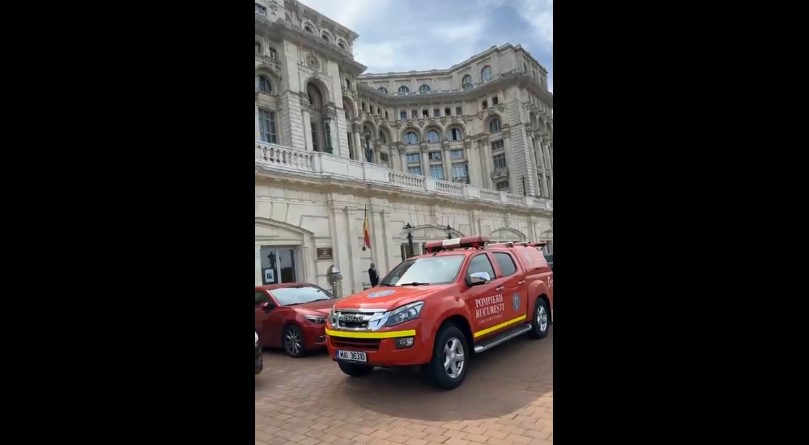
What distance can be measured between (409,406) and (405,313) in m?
1.01

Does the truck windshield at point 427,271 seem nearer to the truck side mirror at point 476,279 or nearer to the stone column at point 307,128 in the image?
the truck side mirror at point 476,279

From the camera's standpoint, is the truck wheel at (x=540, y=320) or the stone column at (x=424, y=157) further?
the stone column at (x=424, y=157)

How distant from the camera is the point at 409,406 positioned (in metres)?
4.47

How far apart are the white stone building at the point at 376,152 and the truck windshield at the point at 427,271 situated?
6.46m

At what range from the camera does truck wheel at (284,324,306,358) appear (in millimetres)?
7312

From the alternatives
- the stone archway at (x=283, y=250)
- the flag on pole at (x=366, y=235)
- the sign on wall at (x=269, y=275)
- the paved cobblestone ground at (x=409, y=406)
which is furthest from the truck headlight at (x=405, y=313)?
the flag on pole at (x=366, y=235)

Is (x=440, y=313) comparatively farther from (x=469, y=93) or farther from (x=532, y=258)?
(x=469, y=93)

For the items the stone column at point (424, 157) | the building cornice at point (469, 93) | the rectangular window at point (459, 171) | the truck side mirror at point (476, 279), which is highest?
the building cornice at point (469, 93)

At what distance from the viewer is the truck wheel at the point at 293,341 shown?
7312 mm

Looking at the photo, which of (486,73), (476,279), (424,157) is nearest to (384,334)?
(476,279)

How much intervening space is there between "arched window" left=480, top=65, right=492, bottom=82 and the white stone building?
12cm
